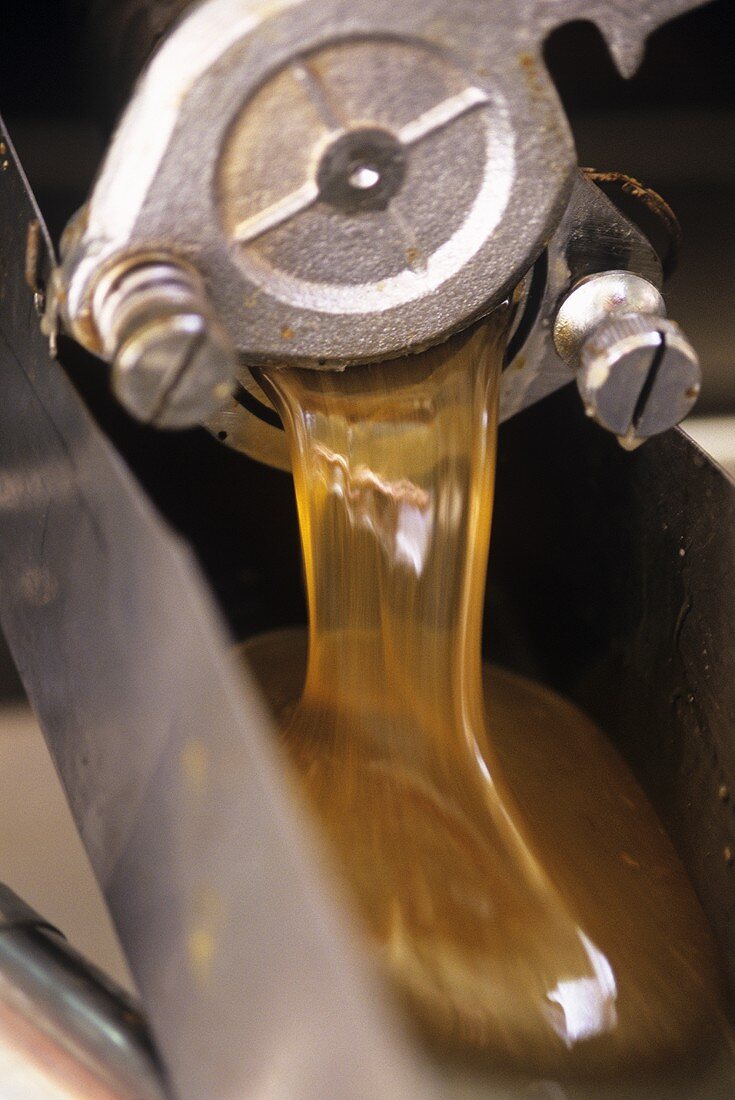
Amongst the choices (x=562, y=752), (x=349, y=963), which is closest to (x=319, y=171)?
(x=349, y=963)

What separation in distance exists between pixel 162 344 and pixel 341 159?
119 mm

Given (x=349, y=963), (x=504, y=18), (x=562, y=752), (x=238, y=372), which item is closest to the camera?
(x=349, y=963)

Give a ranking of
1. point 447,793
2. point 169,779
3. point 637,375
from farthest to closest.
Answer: point 447,793, point 637,375, point 169,779

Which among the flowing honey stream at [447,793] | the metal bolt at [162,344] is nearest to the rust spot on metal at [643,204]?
the flowing honey stream at [447,793]

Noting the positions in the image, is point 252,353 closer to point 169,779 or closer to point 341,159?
point 341,159

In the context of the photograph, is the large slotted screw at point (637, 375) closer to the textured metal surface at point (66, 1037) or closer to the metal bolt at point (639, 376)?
the metal bolt at point (639, 376)

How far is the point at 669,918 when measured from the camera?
676 millimetres

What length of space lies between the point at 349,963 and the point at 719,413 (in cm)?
71

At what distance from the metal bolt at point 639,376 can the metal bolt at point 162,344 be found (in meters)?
0.18

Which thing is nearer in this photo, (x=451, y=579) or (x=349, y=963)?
(x=349, y=963)

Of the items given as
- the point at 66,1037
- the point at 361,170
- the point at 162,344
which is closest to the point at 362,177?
the point at 361,170

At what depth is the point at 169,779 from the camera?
396 millimetres

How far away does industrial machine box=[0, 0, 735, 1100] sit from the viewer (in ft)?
1.15

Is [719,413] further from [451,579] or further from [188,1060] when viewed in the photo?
[188,1060]
